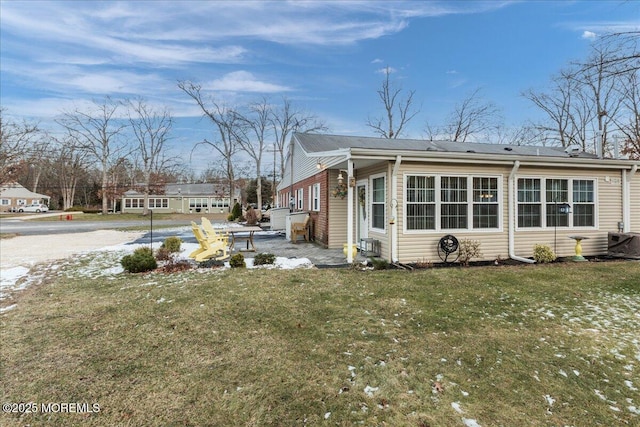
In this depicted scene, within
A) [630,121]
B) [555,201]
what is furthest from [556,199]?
[630,121]

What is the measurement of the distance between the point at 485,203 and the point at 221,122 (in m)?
30.7

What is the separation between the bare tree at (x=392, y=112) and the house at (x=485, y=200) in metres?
20.6

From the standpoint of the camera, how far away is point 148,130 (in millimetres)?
37594

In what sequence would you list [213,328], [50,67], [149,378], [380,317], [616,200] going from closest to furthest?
[149,378]
[213,328]
[380,317]
[616,200]
[50,67]

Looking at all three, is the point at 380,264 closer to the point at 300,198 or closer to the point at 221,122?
the point at 300,198

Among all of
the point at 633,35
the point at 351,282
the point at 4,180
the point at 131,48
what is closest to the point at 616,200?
the point at 633,35

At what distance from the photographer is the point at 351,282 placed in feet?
20.8

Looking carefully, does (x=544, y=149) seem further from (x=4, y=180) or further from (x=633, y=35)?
(x=4, y=180)

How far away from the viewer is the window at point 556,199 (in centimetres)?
884

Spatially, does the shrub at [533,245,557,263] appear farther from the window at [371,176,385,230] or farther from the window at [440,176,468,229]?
the window at [371,176,385,230]

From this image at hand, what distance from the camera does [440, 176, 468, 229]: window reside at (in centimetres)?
820

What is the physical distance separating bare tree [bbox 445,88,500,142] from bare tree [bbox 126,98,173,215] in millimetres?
31026

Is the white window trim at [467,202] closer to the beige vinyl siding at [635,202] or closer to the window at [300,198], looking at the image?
the beige vinyl siding at [635,202]

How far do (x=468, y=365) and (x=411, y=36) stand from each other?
18414mm
